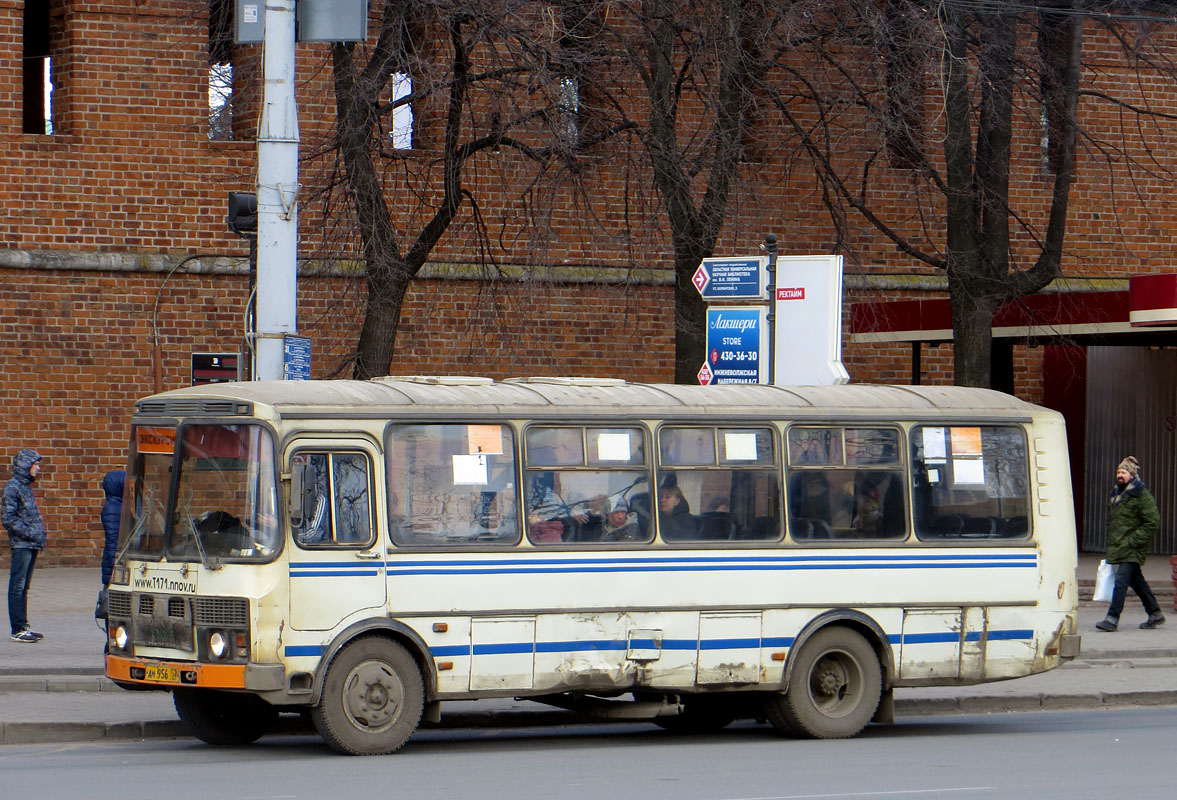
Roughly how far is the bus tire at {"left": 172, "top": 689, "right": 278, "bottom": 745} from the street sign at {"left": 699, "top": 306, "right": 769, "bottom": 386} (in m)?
5.36

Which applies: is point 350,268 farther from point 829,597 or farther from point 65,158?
point 829,597

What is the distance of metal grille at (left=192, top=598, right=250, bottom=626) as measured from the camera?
10578 millimetres

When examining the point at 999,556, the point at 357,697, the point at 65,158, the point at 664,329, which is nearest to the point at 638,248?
the point at 664,329

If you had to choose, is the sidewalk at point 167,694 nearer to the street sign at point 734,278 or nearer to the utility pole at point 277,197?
the utility pole at point 277,197

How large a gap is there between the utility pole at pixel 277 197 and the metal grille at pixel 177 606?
306cm

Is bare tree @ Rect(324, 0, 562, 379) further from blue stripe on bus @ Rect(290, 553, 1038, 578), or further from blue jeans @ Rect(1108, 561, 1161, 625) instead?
blue jeans @ Rect(1108, 561, 1161, 625)

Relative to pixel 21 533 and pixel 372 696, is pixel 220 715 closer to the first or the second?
pixel 372 696

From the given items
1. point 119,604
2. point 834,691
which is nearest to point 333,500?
point 119,604

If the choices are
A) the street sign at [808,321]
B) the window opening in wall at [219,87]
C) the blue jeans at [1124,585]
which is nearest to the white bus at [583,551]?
the street sign at [808,321]

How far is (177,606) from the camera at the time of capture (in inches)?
428

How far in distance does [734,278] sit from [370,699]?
613cm

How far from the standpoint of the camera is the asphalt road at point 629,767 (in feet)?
31.7

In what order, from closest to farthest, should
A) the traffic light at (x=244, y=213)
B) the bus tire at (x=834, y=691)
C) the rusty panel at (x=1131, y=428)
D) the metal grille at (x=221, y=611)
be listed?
the metal grille at (x=221, y=611) < the bus tire at (x=834, y=691) < the traffic light at (x=244, y=213) < the rusty panel at (x=1131, y=428)

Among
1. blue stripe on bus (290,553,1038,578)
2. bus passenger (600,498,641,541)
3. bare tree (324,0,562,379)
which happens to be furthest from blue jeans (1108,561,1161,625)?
bus passenger (600,498,641,541)
